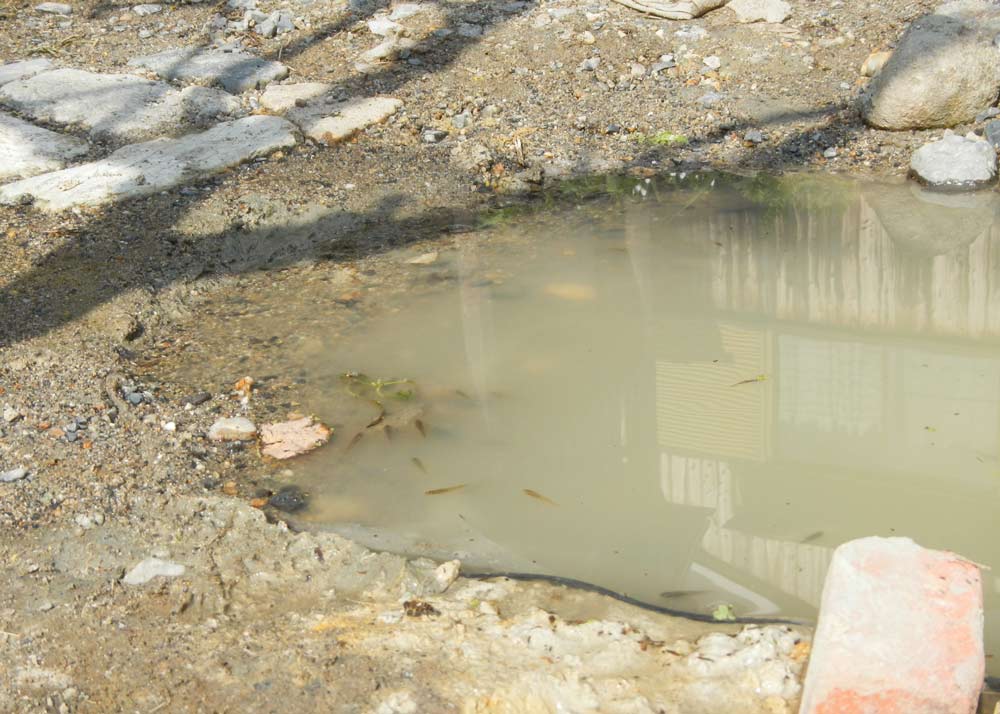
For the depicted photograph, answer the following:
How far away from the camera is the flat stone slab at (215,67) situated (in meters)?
6.67

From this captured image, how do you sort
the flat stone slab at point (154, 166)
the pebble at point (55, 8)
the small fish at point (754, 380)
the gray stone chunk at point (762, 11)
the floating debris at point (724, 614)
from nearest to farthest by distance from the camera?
the floating debris at point (724, 614)
the small fish at point (754, 380)
the flat stone slab at point (154, 166)
the gray stone chunk at point (762, 11)
the pebble at point (55, 8)

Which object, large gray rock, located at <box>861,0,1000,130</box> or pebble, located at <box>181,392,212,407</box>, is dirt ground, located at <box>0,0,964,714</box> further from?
large gray rock, located at <box>861,0,1000,130</box>

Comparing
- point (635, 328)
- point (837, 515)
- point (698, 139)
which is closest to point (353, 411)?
point (635, 328)

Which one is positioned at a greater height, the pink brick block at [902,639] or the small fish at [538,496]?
the pink brick block at [902,639]

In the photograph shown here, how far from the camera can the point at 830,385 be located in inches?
152

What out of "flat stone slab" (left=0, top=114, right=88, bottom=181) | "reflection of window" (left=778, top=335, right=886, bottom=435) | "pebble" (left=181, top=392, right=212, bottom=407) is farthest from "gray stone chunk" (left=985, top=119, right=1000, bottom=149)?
"flat stone slab" (left=0, top=114, right=88, bottom=181)

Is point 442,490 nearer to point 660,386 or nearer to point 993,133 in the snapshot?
point 660,386

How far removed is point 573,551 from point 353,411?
104cm

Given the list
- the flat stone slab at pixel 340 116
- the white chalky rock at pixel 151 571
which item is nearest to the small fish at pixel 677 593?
the white chalky rock at pixel 151 571

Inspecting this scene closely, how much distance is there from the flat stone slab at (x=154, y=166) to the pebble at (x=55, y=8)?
2532 millimetres

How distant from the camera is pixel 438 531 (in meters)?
3.10

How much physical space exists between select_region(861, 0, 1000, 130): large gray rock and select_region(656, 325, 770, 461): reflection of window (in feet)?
8.41

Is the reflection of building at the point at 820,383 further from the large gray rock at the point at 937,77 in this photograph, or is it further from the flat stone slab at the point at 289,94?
the flat stone slab at the point at 289,94

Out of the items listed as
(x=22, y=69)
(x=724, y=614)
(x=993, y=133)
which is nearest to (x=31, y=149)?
(x=22, y=69)
